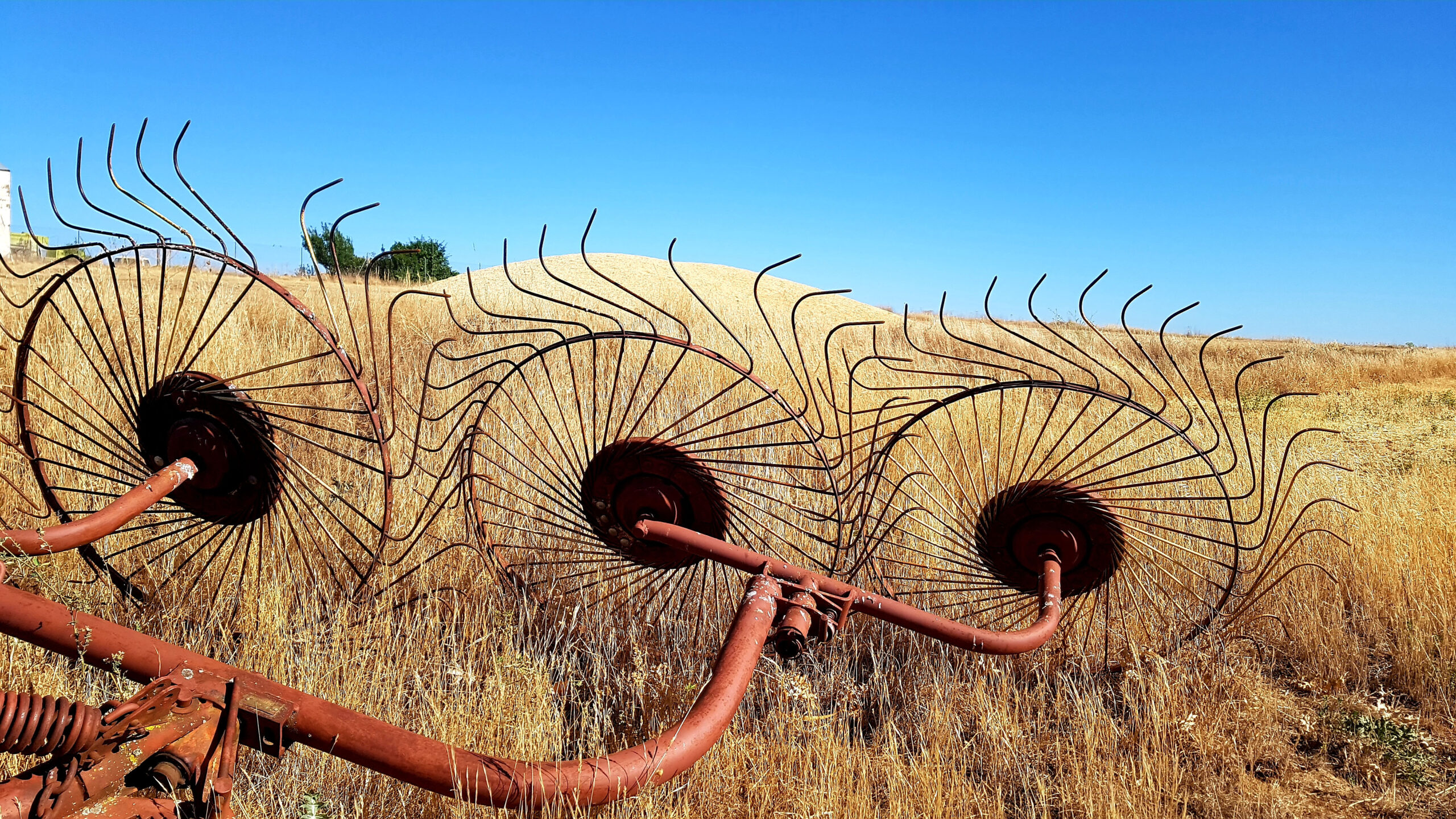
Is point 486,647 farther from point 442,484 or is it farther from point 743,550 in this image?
point 442,484

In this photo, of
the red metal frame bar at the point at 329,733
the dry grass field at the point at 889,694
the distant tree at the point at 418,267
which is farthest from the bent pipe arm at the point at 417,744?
the distant tree at the point at 418,267

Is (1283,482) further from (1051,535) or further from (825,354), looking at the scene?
(825,354)

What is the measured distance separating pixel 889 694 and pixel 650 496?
1145 millimetres

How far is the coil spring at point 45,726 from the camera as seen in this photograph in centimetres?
146

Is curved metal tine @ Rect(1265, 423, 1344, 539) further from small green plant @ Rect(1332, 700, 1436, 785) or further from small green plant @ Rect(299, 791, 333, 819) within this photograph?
small green plant @ Rect(299, 791, 333, 819)

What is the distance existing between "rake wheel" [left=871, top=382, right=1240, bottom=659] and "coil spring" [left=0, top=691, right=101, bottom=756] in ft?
6.99

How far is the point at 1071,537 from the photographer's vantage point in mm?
2996

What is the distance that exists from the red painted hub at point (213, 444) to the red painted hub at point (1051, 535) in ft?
8.96

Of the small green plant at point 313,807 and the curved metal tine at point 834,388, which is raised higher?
the curved metal tine at point 834,388

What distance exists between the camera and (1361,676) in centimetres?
310

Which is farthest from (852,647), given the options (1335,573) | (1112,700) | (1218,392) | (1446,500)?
(1218,392)

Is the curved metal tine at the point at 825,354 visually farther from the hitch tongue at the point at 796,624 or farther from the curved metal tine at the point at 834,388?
the hitch tongue at the point at 796,624

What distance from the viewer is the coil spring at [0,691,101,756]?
1458 millimetres

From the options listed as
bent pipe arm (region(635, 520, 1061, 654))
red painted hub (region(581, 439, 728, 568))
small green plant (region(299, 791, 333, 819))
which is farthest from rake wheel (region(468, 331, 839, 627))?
small green plant (region(299, 791, 333, 819))
